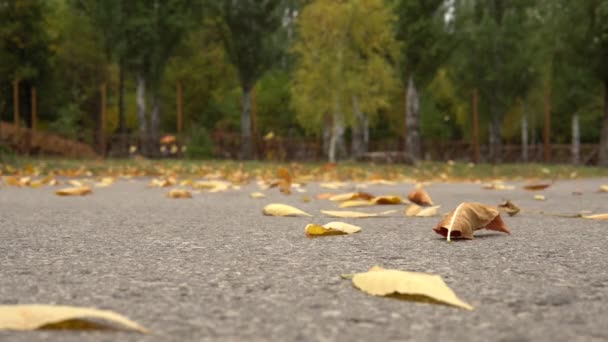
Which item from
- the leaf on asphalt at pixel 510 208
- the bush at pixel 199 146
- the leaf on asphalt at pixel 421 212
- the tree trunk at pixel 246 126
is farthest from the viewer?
the tree trunk at pixel 246 126

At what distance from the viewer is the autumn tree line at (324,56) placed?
746 inches

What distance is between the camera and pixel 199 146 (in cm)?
1798

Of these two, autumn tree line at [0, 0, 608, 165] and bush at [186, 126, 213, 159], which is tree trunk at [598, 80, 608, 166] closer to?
autumn tree line at [0, 0, 608, 165]

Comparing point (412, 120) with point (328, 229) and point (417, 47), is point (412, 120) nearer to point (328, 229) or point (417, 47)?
point (417, 47)

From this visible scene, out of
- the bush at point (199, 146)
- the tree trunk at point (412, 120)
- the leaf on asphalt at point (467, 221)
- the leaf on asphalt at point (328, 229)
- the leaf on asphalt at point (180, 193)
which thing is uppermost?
A: the tree trunk at point (412, 120)

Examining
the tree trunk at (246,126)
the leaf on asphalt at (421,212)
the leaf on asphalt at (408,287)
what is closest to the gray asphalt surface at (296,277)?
the leaf on asphalt at (408,287)

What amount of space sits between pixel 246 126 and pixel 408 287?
1942cm

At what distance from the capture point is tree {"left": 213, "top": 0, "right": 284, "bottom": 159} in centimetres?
2012

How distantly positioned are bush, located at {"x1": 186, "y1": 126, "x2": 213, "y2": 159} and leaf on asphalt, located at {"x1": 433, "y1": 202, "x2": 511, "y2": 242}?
52.0 ft

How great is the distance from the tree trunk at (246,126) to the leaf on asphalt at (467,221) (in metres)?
17.9

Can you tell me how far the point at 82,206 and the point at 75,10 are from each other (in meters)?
27.0

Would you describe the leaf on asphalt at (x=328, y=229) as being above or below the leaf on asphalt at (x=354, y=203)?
above

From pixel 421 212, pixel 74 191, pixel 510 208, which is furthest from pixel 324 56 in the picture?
pixel 421 212

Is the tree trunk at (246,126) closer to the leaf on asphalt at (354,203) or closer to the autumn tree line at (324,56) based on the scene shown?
the autumn tree line at (324,56)
